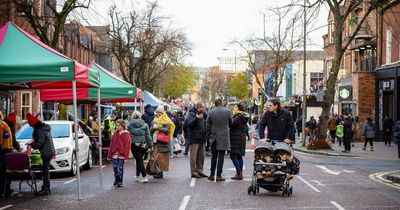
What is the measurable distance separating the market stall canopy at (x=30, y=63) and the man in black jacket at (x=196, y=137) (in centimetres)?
360

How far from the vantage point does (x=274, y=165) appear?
12.4 metres

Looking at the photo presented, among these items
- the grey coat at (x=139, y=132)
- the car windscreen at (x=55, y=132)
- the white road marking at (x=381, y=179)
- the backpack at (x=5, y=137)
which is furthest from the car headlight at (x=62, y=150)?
the white road marking at (x=381, y=179)

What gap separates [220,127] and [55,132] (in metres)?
5.45

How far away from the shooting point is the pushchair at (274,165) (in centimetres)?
1244

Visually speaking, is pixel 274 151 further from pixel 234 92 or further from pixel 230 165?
pixel 234 92

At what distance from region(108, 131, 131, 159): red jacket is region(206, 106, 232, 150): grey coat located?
2100 mm

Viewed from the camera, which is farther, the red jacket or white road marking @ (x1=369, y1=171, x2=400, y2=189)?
white road marking @ (x1=369, y1=171, x2=400, y2=189)

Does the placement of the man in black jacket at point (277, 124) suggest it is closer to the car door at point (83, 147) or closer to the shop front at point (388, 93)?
the car door at point (83, 147)

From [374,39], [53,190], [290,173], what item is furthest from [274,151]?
[374,39]

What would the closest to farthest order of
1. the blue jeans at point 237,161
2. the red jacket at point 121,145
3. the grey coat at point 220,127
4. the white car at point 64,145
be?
the red jacket at point 121,145 → the grey coat at point 220,127 → the blue jeans at point 237,161 → the white car at point 64,145

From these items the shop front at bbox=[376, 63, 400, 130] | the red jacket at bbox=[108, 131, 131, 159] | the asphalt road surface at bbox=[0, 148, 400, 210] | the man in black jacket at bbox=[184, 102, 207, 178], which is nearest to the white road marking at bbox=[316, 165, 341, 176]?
the asphalt road surface at bbox=[0, 148, 400, 210]

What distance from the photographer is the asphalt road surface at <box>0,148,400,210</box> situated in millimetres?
11773

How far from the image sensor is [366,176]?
18.5 meters

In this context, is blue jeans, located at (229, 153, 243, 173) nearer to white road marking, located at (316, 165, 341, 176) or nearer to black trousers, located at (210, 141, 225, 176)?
black trousers, located at (210, 141, 225, 176)
